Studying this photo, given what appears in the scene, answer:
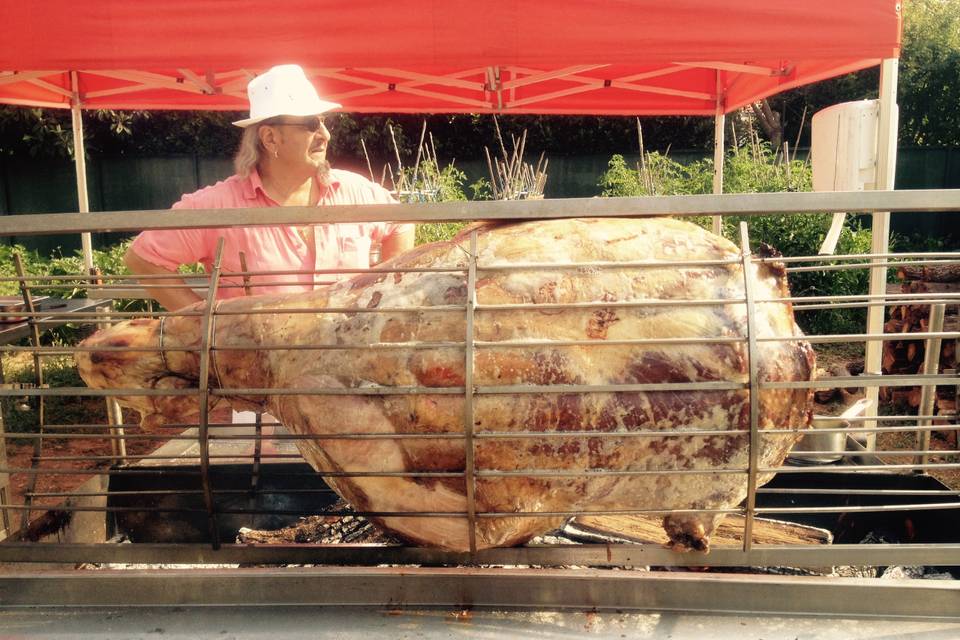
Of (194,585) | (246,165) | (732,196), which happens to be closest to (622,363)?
(732,196)

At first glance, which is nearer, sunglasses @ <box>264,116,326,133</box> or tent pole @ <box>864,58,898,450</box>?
sunglasses @ <box>264,116,326,133</box>

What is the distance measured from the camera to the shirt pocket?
249 cm

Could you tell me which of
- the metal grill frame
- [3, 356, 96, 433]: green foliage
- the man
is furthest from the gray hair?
[3, 356, 96, 433]: green foliage

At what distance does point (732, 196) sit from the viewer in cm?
139

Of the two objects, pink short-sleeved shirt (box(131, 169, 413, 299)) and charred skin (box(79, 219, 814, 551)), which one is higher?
pink short-sleeved shirt (box(131, 169, 413, 299))

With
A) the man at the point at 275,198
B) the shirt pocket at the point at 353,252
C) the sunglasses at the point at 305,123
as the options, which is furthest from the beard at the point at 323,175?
the shirt pocket at the point at 353,252

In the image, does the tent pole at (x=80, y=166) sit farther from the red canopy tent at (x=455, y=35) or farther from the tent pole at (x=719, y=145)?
the tent pole at (x=719, y=145)

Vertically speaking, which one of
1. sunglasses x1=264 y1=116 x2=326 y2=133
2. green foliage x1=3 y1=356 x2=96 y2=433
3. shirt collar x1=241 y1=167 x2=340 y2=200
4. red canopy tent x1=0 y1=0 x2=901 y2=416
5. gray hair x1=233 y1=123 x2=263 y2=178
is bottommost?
green foliage x1=3 y1=356 x2=96 y2=433

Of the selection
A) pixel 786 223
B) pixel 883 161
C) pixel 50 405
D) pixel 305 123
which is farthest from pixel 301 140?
pixel 786 223

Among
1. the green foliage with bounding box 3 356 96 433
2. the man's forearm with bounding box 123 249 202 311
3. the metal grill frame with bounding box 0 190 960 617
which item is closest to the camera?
the metal grill frame with bounding box 0 190 960 617

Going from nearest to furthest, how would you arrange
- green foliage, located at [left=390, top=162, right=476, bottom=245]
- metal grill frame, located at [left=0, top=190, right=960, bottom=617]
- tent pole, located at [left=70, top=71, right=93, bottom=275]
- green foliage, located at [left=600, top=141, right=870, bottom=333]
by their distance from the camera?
metal grill frame, located at [left=0, top=190, right=960, bottom=617] < tent pole, located at [left=70, top=71, right=93, bottom=275] < green foliage, located at [left=390, top=162, right=476, bottom=245] < green foliage, located at [left=600, top=141, right=870, bottom=333]

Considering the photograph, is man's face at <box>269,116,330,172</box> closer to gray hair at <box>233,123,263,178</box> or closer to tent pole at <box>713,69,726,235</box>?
gray hair at <box>233,123,263,178</box>

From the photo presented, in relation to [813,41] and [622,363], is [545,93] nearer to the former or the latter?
[813,41]

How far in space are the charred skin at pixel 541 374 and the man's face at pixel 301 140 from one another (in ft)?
3.18
